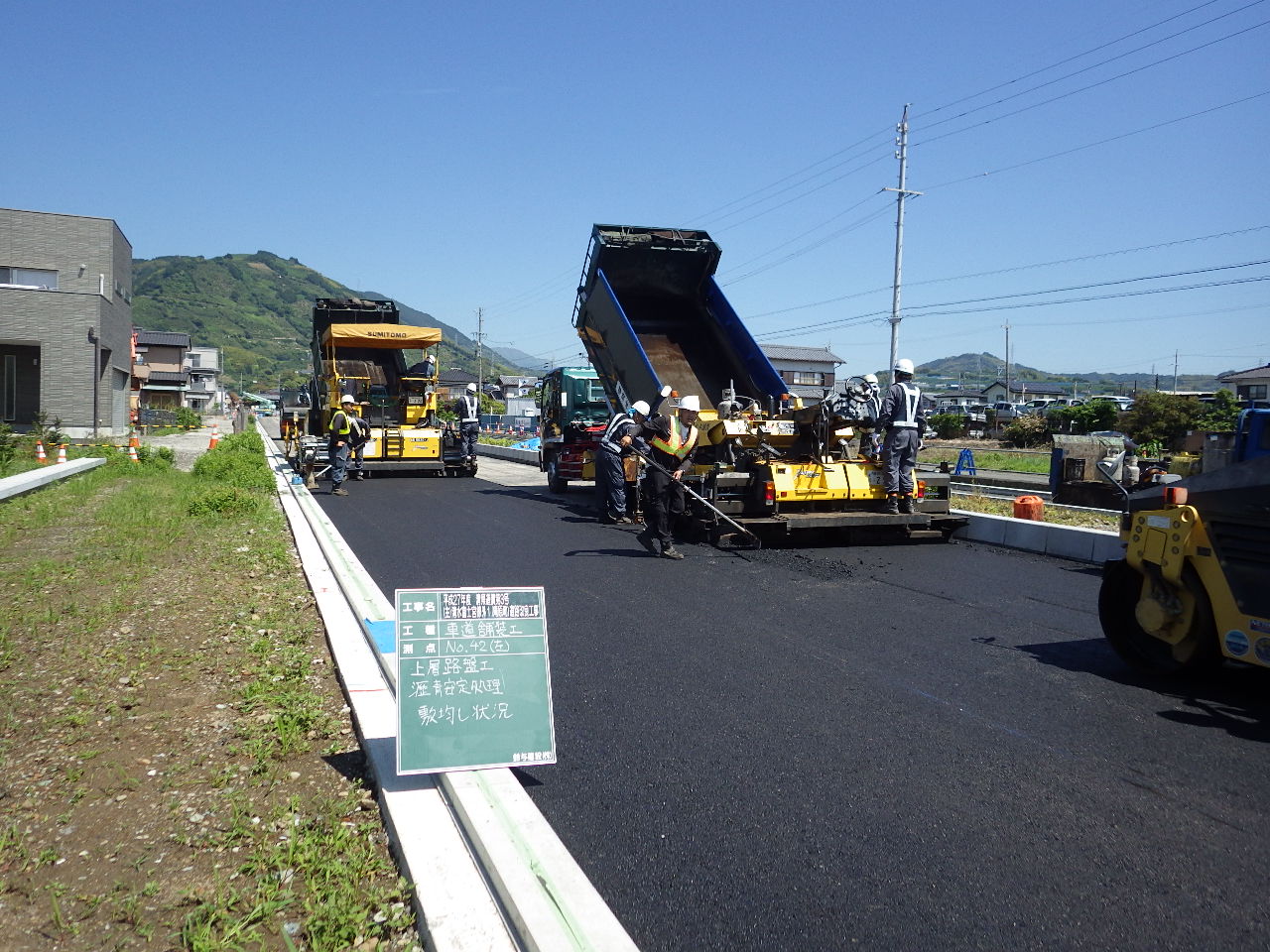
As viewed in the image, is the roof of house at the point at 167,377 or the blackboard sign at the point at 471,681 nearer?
the blackboard sign at the point at 471,681

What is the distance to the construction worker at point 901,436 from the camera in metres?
10.8

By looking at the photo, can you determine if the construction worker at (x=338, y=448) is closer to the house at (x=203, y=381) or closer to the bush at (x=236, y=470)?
the bush at (x=236, y=470)

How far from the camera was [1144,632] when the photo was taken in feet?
18.7

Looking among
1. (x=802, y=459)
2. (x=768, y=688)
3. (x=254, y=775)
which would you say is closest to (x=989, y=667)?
(x=768, y=688)

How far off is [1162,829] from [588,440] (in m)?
13.3

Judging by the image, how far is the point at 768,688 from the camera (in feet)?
17.8

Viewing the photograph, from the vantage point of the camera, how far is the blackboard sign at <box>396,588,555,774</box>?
365cm

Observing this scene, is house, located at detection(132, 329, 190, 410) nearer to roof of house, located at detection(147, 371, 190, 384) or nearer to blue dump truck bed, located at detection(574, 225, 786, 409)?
roof of house, located at detection(147, 371, 190, 384)

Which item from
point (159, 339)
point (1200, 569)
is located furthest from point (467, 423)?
point (159, 339)

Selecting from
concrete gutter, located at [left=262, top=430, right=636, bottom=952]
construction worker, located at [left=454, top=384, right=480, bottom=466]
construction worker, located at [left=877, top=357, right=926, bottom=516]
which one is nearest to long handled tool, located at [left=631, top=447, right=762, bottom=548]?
construction worker, located at [left=877, top=357, right=926, bottom=516]

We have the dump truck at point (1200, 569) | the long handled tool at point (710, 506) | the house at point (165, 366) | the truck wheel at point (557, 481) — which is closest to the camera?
the dump truck at point (1200, 569)

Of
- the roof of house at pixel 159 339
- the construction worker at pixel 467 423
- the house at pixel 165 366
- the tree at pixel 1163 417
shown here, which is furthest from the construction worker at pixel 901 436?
the roof of house at pixel 159 339

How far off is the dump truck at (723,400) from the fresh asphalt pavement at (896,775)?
2.69 m

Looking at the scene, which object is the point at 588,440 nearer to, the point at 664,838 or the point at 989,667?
the point at 989,667
